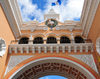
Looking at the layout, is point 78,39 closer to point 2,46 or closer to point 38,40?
point 38,40

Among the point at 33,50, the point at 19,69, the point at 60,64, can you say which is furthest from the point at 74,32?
the point at 19,69

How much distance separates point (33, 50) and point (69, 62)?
3.23 meters

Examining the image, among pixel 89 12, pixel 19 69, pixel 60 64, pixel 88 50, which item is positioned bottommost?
pixel 19 69

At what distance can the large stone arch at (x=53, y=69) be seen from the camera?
33.5ft

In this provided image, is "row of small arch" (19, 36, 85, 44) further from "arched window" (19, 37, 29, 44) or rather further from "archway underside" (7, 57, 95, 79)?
"archway underside" (7, 57, 95, 79)

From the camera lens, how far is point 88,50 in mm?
11352

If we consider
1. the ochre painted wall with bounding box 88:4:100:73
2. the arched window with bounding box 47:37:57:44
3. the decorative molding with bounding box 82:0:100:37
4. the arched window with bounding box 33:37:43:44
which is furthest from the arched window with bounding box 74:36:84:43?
the arched window with bounding box 33:37:43:44

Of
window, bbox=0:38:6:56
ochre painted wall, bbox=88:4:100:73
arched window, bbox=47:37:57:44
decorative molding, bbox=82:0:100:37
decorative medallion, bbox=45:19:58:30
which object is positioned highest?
decorative medallion, bbox=45:19:58:30

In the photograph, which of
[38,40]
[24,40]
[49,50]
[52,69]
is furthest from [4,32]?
[52,69]

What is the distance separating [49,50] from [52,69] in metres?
2.10

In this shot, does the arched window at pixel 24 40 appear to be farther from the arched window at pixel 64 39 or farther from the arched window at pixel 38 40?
the arched window at pixel 64 39

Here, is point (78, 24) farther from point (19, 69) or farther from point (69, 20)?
point (19, 69)

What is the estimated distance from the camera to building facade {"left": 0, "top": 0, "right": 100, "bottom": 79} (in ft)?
33.9

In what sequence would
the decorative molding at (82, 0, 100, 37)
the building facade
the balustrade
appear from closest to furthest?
the building facade
the decorative molding at (82, 0, 100, 37)
the balustrade
